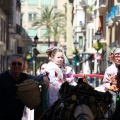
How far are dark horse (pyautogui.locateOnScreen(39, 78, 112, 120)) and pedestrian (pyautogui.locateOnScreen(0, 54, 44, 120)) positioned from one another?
5.12 feet

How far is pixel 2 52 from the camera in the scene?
5656 cm

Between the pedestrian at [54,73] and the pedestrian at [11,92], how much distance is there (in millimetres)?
838

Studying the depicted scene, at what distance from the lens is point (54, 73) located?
715 cm


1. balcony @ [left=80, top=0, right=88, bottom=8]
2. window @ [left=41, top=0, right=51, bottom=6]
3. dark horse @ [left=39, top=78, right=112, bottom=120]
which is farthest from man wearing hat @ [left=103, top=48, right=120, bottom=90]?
window @ [left=41, top=0, right=51, bottom=6]

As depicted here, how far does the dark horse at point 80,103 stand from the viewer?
3.97 meters

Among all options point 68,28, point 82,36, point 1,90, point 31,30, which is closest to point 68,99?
point 1,90

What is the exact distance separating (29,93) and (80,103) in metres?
1.48

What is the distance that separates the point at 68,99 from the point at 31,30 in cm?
10160

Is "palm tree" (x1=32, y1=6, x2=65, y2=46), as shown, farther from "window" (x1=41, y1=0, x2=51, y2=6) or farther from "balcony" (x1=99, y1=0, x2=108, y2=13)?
"balcony" (x1=99, y1=0, x2=108, y2=13)

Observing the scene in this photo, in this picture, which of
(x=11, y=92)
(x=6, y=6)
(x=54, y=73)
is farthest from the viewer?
(x=6, y=6)

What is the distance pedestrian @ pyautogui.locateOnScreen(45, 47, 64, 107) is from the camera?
22.3 feet

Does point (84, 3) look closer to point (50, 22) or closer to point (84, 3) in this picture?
point (84, 3)

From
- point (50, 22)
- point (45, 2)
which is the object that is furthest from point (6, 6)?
point (45, 2)

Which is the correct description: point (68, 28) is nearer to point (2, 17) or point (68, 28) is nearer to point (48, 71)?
point (2, 17)
